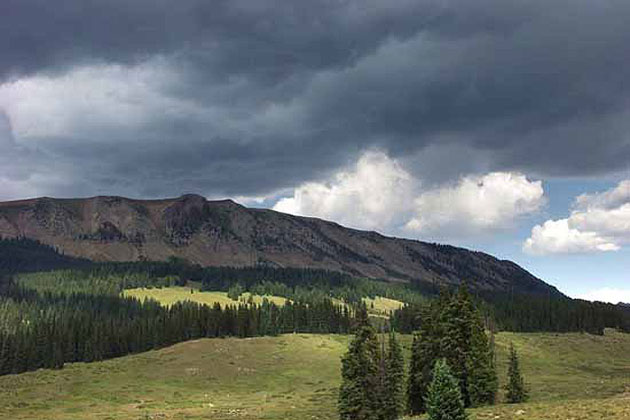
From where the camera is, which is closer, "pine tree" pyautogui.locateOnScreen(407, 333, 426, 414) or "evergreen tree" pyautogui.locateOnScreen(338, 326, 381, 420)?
"evergreen tree" pyautogui.locateOnScreen(338, 326, 381, 420)

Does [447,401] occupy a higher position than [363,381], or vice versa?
[447,401]

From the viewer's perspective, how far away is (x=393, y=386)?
63312mm

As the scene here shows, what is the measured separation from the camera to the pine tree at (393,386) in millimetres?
57647

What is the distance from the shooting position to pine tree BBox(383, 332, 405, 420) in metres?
57.6

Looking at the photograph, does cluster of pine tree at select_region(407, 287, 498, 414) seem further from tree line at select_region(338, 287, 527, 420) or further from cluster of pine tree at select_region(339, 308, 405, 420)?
cluster of pine tree at select_region(339, 308, 405, 420)

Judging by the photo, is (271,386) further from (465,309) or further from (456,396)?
(456,396)

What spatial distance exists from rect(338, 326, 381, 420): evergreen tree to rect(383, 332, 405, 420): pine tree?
1.98 m

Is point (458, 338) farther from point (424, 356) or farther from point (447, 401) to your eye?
point (447, 401)

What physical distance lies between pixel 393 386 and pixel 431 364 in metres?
6.86

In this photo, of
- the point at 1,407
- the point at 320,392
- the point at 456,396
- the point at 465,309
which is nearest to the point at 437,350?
the point at 465,309

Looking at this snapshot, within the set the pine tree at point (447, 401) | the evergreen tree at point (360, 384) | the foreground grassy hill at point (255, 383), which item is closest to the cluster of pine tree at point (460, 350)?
the foreground grassy hill at point (255, 383)

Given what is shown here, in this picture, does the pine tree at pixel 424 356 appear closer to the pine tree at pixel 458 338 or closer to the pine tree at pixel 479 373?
the pine tree at pixel 458 338

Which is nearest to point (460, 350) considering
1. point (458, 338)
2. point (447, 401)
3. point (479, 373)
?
point (458, 338)

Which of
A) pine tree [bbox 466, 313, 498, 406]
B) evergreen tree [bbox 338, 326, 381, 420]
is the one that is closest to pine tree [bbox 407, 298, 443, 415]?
pine tree [bbox 466, 313, 498, 406]
